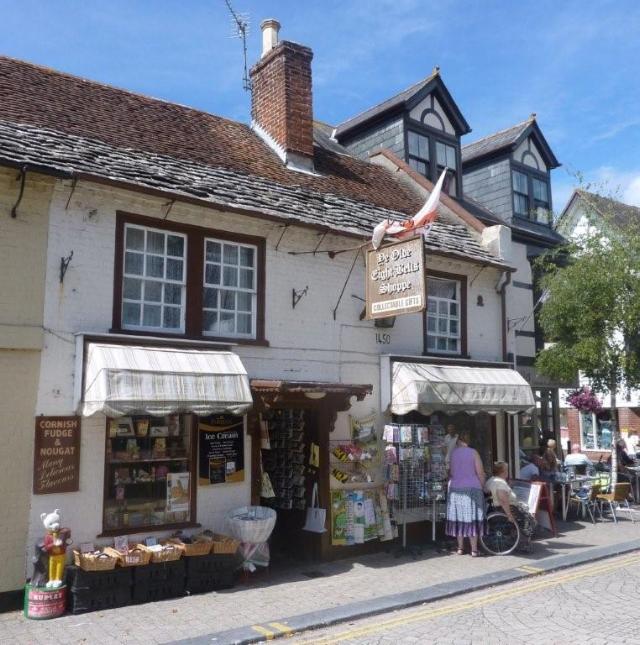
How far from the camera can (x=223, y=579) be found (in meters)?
8.43

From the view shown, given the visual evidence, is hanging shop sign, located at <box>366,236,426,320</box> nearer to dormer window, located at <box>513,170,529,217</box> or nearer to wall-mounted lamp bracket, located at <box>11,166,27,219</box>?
wall-mounted lamp bracket, located at <box>11,166,27,219</box>

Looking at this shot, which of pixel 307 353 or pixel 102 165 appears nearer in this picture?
pixel 102 165

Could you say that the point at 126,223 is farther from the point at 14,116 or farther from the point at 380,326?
the point at 380,326

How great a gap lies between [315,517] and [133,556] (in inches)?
126

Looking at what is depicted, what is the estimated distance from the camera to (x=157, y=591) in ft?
26.0

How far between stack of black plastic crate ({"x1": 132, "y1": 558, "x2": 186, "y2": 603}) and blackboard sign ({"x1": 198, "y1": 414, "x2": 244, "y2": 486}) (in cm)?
132

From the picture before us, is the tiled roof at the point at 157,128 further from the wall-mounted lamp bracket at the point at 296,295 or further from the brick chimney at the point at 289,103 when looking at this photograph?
the wall-mounted lamp bracket at the point at 296,295

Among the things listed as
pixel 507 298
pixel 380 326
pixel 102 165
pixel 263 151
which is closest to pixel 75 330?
pixel 102 165

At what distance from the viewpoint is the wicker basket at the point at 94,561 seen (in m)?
7.44

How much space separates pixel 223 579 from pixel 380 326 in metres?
4.85

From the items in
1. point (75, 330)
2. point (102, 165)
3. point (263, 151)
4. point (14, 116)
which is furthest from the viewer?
point (263, 151)

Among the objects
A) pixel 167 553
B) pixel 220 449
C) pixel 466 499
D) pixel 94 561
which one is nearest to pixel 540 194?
pixel 466 499

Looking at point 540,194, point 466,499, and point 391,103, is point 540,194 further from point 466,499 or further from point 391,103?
point 466,499

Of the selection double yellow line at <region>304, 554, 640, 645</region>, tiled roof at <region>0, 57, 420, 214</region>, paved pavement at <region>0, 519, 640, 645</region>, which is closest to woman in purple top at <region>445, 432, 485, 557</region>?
paved pavement at <region>0, 519, 640, 645</region>
